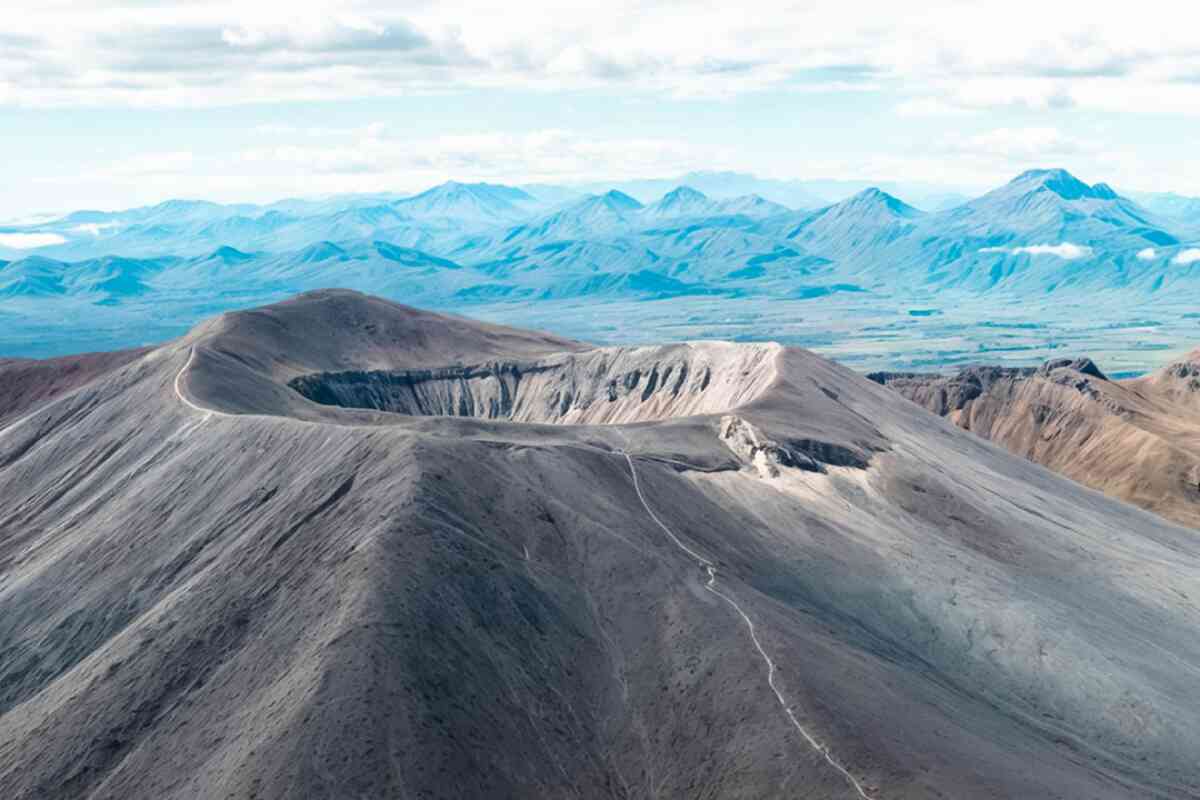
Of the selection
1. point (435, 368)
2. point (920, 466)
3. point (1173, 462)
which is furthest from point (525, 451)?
point (1173, 462)

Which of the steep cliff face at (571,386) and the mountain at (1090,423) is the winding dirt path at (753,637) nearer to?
the steep cliff face at (571,386)

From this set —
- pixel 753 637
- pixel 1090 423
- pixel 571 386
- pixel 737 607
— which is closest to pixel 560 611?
pixel 737 607

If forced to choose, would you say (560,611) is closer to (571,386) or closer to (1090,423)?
(571,386)

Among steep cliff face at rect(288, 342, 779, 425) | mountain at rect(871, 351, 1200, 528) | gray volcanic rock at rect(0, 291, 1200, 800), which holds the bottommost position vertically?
mountain at rect(871, 351, 1200, 528)

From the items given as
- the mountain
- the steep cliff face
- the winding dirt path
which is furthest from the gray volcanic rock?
the mountain

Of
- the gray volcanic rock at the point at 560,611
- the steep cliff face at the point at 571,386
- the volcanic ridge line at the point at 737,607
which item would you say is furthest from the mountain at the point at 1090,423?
the volcanic ridge line at the point at 737,607

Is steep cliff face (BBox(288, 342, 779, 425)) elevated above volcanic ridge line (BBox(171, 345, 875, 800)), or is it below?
below

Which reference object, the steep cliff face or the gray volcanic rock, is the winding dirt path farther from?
the steep cliff face
